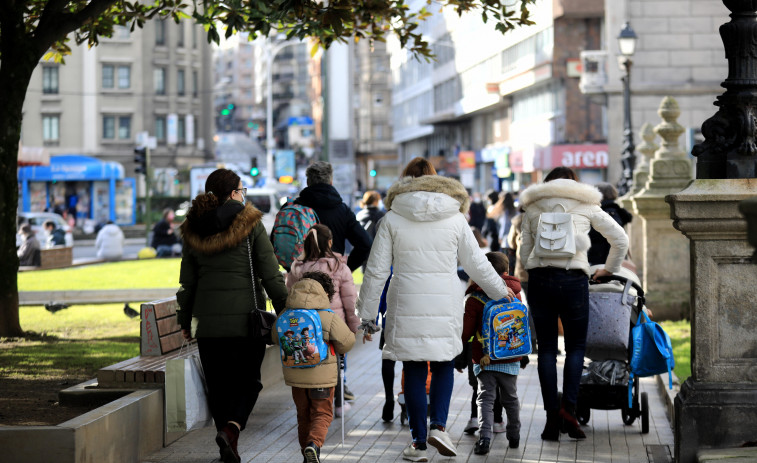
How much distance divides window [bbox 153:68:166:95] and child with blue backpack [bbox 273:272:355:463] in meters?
71.0

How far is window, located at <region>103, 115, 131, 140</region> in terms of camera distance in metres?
74.2

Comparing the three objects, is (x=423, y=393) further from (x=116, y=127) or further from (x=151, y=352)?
(x=116, y=127)

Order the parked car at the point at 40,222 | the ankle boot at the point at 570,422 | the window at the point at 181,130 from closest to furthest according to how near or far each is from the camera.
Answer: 1. the ankle boot at the point at 570,422
2. the parked car at the point at 40,222
3. the window at the point at 181,130

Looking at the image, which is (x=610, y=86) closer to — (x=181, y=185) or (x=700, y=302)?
(x=700, y=302)

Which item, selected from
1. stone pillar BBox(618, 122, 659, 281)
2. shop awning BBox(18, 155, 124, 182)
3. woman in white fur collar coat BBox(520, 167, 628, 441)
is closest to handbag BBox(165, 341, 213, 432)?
woman in white fur collar coat BBox(520, 167, 628, 441)

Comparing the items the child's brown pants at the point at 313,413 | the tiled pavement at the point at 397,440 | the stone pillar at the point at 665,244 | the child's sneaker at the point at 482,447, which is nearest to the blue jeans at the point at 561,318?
the tiled pavement at the point at 397,440

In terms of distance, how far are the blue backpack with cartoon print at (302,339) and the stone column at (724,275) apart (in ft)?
7.07

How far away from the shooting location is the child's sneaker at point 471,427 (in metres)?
8.43

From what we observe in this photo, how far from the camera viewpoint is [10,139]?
40.0 feet

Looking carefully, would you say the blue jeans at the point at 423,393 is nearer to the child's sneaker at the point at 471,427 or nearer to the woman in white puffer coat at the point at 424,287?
the woman in white puffer coat at the point at 424,287

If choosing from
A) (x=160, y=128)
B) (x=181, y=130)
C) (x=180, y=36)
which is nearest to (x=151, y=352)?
(x=160, y=128)

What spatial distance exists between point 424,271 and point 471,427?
1537 millimetres

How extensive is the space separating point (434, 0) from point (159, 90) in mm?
65830

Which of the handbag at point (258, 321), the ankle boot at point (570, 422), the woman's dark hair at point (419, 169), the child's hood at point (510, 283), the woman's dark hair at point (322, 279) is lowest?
the ankle boot at point (570, 422)
